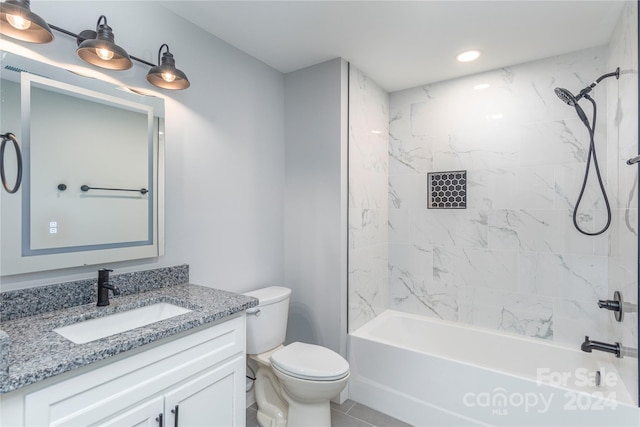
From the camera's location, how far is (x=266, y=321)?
2.07 meters

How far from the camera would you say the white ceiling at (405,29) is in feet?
5.81

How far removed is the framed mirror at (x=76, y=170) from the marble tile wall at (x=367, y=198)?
4.48 feet

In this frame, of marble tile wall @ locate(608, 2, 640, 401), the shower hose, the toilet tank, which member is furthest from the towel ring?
the shower hose

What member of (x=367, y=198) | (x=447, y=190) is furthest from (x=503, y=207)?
(x=367, y=198)

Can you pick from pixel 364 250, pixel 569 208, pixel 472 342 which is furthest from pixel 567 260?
pixel 364 250

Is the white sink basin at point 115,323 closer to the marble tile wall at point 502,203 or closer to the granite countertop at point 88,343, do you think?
the granite countertop at point 88,343

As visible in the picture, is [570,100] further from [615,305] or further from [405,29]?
[615,305]

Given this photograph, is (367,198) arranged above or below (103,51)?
below

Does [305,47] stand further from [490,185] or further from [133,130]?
[490,185]

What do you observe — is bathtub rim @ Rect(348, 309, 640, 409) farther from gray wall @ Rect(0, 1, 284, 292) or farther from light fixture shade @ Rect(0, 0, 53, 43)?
light fixture shade @ Rect(0, 0, 53, 43)

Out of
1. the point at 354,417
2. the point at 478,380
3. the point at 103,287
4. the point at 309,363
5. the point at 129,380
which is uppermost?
the point at 103,287

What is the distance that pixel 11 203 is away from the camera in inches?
49.5

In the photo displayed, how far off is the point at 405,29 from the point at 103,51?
1.65m

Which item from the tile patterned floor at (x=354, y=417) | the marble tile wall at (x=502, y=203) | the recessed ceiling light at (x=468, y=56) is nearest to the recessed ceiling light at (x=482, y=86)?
the marble tile wall at (x=502, y=203)
